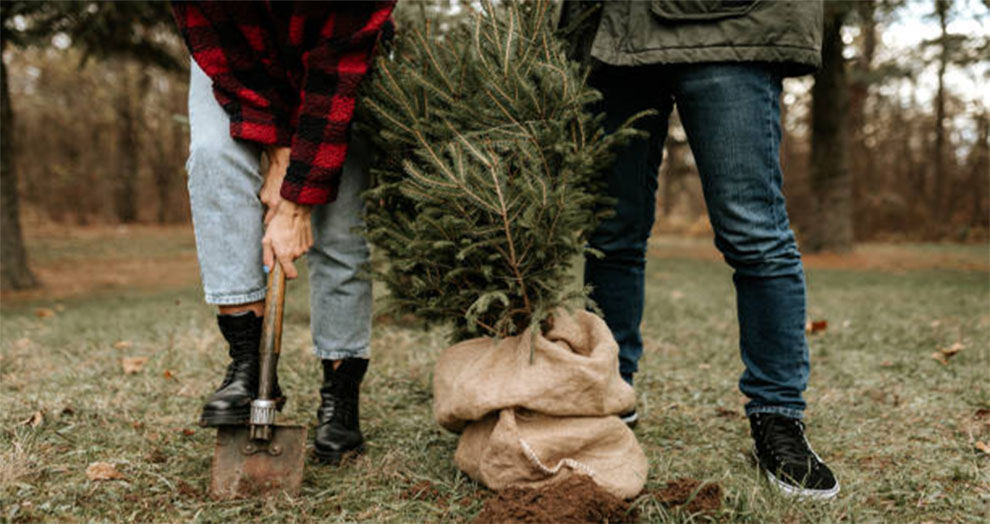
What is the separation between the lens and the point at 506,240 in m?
1.92

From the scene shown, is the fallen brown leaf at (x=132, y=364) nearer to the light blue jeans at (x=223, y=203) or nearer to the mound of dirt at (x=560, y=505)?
the light blue jeans at (x=223, y=203)

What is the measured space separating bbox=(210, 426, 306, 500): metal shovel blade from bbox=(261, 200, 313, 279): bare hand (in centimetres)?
46

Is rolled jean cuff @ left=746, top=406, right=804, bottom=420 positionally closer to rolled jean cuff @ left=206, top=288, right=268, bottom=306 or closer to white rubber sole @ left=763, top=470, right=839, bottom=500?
white rubber sole @ left=763, top=470, right=839, bottom=500

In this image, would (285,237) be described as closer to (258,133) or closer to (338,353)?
(258,133)

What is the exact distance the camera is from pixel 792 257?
7.02ft

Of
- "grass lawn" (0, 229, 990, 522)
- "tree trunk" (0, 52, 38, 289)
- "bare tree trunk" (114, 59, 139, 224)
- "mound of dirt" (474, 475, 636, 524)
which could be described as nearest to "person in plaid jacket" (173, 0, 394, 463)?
"grass lawn" (0, 229, 990, 522)

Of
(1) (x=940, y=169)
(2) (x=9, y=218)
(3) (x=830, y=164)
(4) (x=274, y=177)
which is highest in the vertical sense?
(1) (x=940, y=169)

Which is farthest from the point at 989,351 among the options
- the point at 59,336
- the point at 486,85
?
the point at 59,336

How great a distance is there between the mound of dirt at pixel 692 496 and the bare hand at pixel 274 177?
1345mm

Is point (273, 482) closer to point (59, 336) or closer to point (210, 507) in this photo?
point (210, 507)

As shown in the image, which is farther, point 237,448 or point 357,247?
point 357,247

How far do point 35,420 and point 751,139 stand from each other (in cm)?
252

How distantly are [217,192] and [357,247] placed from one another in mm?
477

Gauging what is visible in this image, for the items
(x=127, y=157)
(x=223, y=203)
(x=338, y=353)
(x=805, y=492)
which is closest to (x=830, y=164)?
(x=805, y=492)
